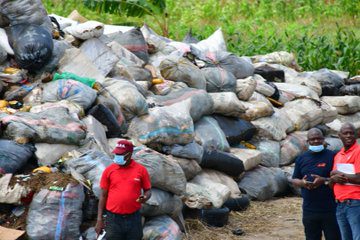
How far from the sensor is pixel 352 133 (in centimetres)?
690

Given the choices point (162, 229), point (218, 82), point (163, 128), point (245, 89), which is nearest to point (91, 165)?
point (162, 229)

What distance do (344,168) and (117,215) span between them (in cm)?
181

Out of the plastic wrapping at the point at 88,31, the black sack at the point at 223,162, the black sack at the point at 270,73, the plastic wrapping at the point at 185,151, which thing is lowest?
the black sack at the point at 270,73

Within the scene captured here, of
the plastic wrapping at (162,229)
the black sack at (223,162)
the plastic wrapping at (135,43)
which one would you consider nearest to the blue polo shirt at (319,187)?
the plastic wrapping at (162,229)

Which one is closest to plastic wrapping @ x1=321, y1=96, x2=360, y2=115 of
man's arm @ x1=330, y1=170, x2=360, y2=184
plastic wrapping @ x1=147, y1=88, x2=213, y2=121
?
plastic wrapping @ x1=147, y1=88, x2=213, y2=121

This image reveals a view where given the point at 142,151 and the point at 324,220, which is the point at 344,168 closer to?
the point at 324,220

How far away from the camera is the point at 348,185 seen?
22.2ft

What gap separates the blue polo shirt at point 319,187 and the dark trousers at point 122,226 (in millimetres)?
1445

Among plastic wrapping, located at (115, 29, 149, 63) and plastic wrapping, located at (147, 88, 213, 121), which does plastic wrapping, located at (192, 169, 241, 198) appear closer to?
plastic wrapping, located at (147, 88, 213, 121)

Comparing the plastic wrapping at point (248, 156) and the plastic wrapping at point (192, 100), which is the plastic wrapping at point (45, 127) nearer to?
the plastic wrapping at point (192, 100)

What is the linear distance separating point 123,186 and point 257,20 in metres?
15.2

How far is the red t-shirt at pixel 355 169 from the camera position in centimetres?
674

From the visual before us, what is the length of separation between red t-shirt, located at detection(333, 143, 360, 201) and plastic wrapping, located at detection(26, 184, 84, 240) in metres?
2.16

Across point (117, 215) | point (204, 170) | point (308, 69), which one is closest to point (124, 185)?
point (117, 215)
